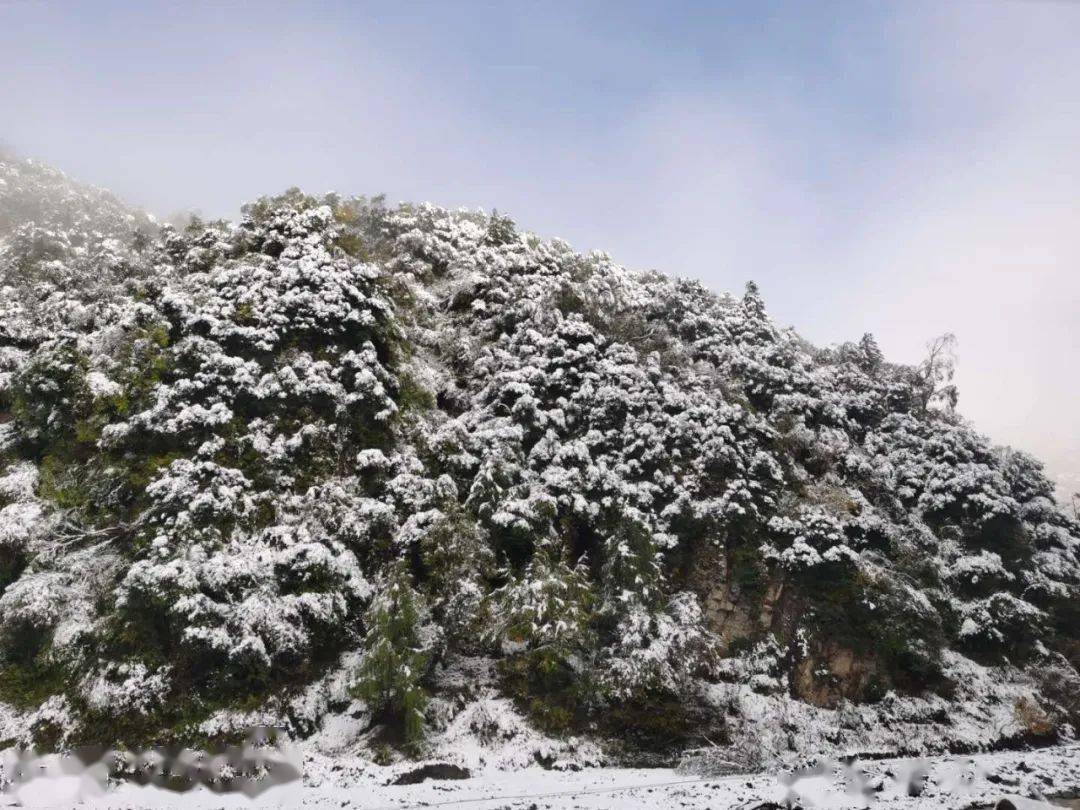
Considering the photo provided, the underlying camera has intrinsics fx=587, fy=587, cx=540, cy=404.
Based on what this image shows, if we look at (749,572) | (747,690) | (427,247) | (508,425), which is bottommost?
(747,690)

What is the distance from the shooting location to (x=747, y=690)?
13.8m

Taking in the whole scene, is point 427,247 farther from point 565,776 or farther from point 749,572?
point 565,776

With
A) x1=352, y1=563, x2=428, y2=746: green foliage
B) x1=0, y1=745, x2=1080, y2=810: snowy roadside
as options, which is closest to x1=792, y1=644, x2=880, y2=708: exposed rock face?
x1=0, y1=745, x2=1080, y2=810: snowy roadside

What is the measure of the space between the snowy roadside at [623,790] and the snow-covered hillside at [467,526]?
851 millimetres

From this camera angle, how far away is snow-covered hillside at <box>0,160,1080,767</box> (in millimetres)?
11211

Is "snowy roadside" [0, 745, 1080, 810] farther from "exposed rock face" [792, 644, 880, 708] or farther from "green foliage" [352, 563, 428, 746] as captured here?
"exposed rock face" [792, 644, 880, 708]

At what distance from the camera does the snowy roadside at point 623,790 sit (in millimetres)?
9328

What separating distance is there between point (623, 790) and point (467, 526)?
5854 millimetres

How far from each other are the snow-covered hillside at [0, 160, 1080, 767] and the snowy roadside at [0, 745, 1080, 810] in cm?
85

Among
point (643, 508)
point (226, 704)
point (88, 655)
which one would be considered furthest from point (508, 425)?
point (88, 655)

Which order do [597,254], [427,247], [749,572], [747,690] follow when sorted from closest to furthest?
[747,690], [749,572], [427,247], [597,254]

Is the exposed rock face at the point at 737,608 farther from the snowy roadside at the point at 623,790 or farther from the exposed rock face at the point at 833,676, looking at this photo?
the snowy roadside at the point at 623,790

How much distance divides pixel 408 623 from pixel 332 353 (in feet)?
25.7
